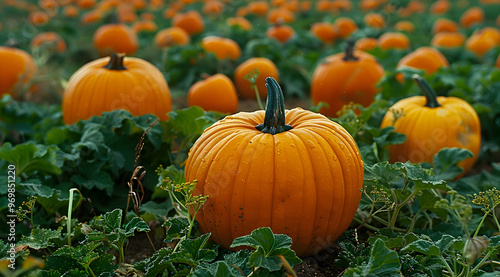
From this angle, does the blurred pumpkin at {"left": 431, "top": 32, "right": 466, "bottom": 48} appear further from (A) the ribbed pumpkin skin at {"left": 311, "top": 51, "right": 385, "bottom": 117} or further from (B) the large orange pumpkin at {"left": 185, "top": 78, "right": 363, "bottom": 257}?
(B) the large orange pumpkin at {"left": 185, "top": 78, "right": 363, "bottom": 257}

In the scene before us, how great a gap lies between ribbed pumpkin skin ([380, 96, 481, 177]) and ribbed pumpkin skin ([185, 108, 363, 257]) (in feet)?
3.58

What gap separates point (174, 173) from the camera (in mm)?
2574

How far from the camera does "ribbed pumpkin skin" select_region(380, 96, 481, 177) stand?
127 inches

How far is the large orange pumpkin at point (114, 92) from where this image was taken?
11.4 feet

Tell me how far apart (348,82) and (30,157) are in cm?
267

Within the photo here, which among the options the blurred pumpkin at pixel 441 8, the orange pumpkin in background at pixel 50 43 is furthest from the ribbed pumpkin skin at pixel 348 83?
the blurred pumpkin at pixel 441 8

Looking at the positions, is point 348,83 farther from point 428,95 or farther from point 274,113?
point 274,113

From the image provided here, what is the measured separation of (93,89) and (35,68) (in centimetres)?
216

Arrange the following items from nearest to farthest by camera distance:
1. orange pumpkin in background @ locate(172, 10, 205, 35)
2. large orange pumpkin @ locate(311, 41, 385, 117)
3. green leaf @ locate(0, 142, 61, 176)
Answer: green leaf @ locate(0, 142, 61, 176) < large orange pumpkin @ locate(311, 41, 385, 117) < orange pumpkin in background @ locate(172, 10, 205, 35)

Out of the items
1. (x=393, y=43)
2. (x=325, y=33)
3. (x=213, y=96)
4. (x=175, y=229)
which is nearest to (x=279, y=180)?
(x=175, y=229)

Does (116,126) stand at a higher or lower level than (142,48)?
higher

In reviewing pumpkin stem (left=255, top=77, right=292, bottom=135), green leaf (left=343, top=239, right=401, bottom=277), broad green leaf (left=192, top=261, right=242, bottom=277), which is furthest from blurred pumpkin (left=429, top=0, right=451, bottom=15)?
broad green leaf (left=192, top=261, right=242, bottom=277)

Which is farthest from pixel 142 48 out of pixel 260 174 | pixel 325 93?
pixel 260 174

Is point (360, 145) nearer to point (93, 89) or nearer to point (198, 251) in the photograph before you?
point (198, 251)
